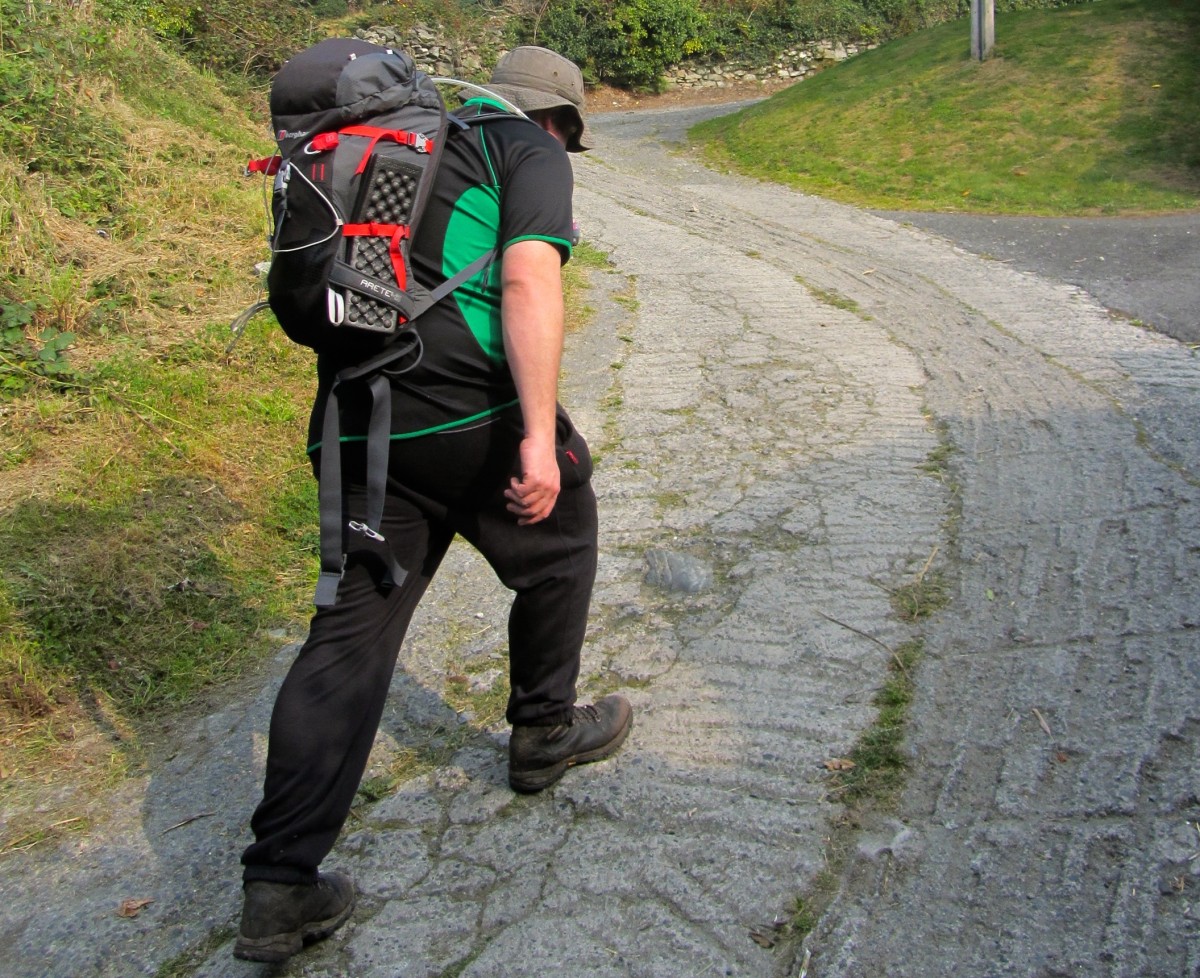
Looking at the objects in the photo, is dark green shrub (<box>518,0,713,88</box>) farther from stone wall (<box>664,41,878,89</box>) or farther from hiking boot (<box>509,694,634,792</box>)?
hiking boot (<box>509,694,634,792</box>)

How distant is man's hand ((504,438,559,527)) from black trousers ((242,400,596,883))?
16cm

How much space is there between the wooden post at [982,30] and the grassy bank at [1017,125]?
15 centimetres

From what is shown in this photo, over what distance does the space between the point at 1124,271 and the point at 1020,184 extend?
11.3 ft

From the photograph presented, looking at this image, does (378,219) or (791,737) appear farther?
(791,737)

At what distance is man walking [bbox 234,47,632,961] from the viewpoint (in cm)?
232

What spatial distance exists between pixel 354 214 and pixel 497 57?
944 inches

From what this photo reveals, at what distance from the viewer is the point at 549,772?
2898 millimetres

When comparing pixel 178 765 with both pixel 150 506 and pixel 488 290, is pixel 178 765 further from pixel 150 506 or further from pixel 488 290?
pixel 488 290

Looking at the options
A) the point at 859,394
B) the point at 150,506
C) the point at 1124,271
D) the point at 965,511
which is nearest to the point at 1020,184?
the point at 1124,271

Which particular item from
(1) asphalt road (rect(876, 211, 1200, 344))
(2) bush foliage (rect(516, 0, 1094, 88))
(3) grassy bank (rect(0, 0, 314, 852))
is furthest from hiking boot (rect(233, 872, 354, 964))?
→ (2) bush foliage (rect(516, 0, 1094, 88))

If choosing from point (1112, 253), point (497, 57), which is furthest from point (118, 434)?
point (497, 57)

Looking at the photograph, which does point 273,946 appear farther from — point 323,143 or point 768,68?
point 768,68

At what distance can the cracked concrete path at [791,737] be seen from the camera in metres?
2.40

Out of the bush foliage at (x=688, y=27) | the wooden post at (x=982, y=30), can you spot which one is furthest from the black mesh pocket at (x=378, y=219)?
the bush foliage at (x=688, y=27)
